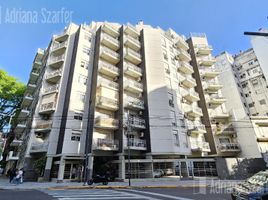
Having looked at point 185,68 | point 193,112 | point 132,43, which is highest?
point 132,43

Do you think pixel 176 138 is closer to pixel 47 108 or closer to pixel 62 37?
pixel 47 108

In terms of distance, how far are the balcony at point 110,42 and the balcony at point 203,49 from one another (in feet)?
61.7

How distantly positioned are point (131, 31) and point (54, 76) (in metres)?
16.3

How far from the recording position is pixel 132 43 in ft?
104

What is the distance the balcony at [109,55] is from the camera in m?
28.8

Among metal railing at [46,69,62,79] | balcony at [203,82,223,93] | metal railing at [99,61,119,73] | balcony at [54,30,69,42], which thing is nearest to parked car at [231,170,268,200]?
metal railing at [99,61,119,73]

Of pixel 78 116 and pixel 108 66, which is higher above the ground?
pixel 108 66

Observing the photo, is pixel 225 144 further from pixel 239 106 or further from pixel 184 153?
pixel 239 106

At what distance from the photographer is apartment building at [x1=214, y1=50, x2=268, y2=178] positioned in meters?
26.7

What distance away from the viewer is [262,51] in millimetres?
18938

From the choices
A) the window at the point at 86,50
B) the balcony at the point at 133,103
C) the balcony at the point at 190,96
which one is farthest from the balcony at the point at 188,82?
the window at the point at 86,50

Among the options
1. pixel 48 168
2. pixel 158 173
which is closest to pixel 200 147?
pixel 158 173

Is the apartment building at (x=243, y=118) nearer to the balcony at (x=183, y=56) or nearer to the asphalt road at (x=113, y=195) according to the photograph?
the balcony at (x=183, y=56)

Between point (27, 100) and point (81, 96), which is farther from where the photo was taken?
point (27, 100)
